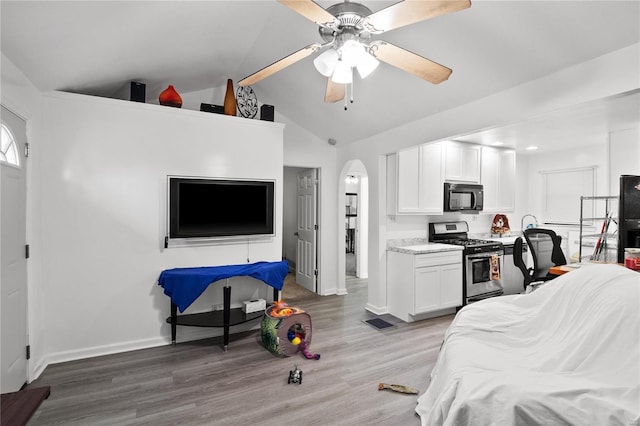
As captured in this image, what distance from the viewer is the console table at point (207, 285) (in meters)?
3.08

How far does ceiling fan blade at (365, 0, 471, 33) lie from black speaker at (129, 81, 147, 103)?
2644 millimetres

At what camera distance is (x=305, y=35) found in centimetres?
301

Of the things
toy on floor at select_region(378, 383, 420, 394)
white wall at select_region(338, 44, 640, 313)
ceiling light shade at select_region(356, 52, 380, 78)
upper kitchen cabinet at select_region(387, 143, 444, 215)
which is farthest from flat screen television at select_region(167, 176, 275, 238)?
ceiling light shade at select_region(356, 52, 380, 78)

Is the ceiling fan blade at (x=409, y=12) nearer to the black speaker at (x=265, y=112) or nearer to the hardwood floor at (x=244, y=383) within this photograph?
the hardwood floor at (x=244, y=383)

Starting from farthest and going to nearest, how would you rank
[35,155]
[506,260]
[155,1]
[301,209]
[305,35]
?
[301,209], [506,260], [305,35], [35,155], [155,1]

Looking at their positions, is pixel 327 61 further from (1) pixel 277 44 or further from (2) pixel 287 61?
(1) pixel 277 44

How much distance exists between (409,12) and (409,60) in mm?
403

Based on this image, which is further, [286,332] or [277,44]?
[277,44]

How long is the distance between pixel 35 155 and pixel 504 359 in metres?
3.73

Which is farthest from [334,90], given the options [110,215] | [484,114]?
[110,215]

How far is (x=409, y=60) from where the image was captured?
1891mm

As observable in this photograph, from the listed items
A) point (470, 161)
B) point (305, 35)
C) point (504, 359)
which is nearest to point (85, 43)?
point (305, 35)

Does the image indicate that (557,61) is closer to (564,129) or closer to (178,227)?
(564,129)

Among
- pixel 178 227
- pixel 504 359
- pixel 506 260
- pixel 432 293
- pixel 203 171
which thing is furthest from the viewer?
pixel 506 260
